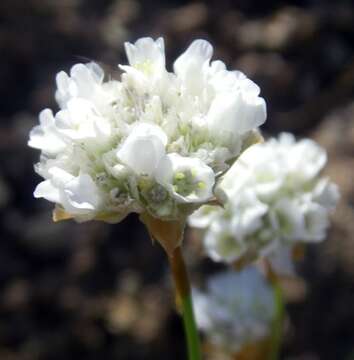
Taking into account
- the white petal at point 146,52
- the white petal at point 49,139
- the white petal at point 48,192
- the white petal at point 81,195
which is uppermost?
the white petal at point 146,52

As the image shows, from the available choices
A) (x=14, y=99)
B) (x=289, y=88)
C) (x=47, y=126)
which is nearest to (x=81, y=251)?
(x=14, y=99)

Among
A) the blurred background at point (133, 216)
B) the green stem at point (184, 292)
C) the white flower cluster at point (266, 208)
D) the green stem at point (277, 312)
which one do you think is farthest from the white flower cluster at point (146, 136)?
the blurred background at point (133, 216)

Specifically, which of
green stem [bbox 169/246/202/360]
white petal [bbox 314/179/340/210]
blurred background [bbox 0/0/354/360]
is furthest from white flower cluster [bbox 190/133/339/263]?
blurred background [bbox 0/0/354/360]

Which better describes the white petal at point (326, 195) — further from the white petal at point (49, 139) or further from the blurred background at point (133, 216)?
the blurred background at point (133, 216)

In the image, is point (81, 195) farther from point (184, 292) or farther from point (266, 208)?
point (266, 208)

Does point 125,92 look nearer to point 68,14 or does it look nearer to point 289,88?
point 289,88

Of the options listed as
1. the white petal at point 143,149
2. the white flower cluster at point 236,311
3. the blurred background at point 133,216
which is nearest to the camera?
the white petal at point 143,149
